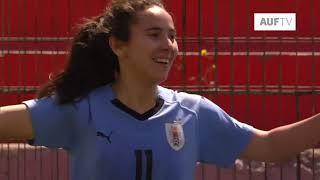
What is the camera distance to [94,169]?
6.88 ft

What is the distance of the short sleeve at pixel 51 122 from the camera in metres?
2.11

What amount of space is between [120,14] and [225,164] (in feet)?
1.91

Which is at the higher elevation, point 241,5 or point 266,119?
point 241,5

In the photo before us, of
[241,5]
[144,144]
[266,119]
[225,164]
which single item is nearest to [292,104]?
[266,119]

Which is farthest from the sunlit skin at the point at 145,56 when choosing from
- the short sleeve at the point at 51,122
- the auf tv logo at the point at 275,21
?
the auf tv logo at the point at 275,21

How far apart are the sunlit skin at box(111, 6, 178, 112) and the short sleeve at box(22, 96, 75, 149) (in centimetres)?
17

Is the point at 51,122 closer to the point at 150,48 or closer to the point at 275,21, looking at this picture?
the point at 150,48

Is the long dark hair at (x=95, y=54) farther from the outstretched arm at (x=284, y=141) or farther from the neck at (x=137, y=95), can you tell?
the outstretched arm at (x=284, y=141)

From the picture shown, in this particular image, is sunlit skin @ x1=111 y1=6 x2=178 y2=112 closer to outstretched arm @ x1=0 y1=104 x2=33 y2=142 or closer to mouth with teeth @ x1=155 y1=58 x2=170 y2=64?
mouth with teeth @ x1=155 y1=58 x2=170 y2=64

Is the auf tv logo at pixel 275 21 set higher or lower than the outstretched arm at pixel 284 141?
higher

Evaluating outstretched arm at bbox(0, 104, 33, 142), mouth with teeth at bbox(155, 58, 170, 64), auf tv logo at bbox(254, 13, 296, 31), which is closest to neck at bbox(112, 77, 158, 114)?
mouth with teeth at bbox(155, 58, 170, 64)

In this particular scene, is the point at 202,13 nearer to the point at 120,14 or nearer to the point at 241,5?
the point at 241,5

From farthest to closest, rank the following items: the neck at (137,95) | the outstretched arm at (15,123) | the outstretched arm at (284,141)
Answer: the outstretched arm at (284,141) → the neck at (137,95) → the outstretched arm at (15,123)

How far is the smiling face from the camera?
2117 mm
